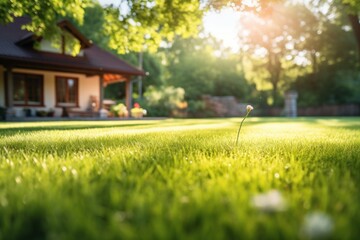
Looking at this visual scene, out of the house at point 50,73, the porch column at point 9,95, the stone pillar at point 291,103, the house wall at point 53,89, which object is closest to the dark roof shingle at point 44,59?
the house at point 50,73

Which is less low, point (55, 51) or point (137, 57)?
point (137, 57)

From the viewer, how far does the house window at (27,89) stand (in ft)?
58.3

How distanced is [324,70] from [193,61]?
47.8 ft

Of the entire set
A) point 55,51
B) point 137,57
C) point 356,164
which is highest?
point 137,57

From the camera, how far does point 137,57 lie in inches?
1409

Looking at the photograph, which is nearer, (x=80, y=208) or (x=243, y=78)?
(x=80, y=208)

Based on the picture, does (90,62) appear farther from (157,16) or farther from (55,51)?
(157,16)

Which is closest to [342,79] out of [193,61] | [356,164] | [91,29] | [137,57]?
[193,61]

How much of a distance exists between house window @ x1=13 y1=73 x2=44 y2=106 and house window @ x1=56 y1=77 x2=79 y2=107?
0.99m

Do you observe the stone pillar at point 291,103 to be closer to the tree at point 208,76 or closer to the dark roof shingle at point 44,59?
the tree at point 208,76

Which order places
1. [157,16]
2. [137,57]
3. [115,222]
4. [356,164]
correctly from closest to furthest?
[115,222] → [356,164] → [157,16] → [137,57]

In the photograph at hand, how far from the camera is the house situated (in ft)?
53.8

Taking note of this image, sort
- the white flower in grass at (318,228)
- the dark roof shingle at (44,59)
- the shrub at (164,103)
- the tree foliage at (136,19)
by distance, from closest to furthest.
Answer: the white flower in grass at (318,228) → the tree foliage at (136,19) → the dark roof shingle at (44,59) → the shrub at (164,103)

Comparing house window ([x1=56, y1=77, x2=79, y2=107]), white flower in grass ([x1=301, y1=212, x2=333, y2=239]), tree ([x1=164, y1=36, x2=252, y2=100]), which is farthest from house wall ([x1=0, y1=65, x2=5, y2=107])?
tree ([x1=164, y1=36, x2=252, y2=100])
